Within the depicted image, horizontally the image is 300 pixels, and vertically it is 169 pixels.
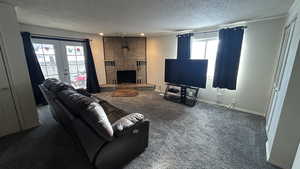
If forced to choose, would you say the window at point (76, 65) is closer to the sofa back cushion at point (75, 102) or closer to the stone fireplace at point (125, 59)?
the stone fireplace at point (125, 59)

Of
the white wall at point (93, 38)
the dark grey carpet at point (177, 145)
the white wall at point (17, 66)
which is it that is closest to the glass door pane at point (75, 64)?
the white wall at point (93, 38)

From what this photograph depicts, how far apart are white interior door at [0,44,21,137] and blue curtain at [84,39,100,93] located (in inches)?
105

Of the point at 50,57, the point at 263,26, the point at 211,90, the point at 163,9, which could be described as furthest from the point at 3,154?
the point at 263,26

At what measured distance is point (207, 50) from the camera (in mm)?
3975

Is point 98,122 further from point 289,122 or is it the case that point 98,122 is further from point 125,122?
point 289,122

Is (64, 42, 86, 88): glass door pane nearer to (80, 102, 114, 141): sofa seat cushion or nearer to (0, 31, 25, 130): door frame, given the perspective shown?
(0, 31, 25, 130): door frame

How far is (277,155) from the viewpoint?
1744mm

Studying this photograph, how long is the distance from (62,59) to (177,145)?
4.46 metres

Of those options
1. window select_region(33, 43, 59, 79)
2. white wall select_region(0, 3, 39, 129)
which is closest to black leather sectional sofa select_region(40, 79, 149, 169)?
white wall select_region(0, 3, 39, 129)

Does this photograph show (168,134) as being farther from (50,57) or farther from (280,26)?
(50,57)

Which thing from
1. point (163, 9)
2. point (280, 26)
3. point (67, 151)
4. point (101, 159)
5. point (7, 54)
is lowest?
point (67, 151)

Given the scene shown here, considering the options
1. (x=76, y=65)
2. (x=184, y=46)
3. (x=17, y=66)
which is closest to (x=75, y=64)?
(x=76, y=65)

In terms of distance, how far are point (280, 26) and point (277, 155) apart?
2.71 metres

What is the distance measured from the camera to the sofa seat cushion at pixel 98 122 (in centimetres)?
139
